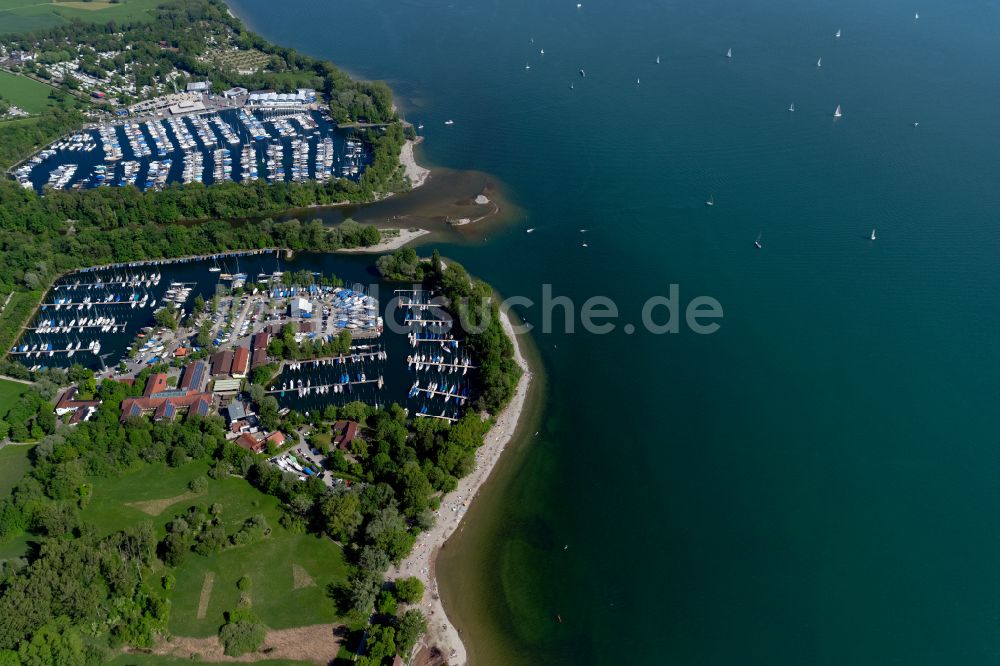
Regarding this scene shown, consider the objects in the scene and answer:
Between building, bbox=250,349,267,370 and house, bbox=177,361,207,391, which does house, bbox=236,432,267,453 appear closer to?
house, bbox=177,361,207,391

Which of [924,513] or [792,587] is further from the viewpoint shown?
[924,513]

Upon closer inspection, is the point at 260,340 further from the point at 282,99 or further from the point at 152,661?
the point at 282,99

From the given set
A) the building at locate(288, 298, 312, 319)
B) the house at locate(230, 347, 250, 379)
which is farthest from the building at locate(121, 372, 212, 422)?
the building at locate(288, 298, 312, 319)

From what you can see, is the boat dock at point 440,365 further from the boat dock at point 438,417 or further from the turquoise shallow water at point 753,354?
the turquoise shallow water at point 753,354

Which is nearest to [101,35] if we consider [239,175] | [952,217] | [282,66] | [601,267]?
[282,66]

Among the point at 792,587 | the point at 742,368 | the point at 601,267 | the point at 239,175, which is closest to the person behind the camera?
the point at 792,587

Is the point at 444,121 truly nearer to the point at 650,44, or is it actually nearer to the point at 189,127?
the point at 189,127
